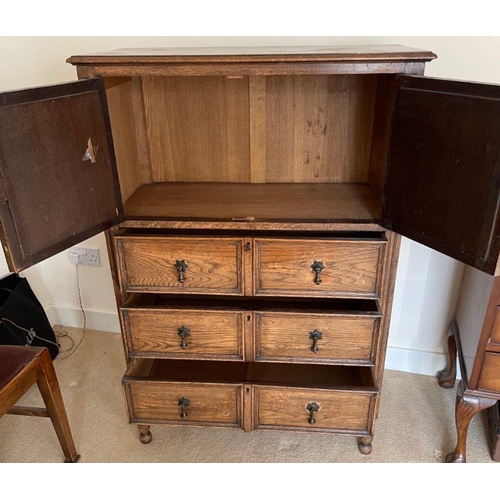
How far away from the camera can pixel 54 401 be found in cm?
135

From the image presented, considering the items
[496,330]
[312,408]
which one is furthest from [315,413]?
[496,330]

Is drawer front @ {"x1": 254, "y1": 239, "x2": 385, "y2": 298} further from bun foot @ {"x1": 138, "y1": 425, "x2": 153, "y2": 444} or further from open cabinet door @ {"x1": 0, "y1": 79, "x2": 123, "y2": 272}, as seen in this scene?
bun foot @ {"x1": 138, "y1": 425, "x2": 153, "y2": 444}

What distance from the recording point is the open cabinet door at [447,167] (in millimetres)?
859

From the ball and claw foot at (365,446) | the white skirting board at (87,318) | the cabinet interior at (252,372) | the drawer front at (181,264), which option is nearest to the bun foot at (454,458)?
the ball and claw foot at (365,446)

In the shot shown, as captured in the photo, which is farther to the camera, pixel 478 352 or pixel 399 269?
pixel 399 269

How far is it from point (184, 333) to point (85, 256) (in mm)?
779

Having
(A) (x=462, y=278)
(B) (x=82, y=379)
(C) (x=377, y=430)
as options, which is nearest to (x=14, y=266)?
(B) (x=82, y=379)

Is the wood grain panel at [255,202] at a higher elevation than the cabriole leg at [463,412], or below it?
higher

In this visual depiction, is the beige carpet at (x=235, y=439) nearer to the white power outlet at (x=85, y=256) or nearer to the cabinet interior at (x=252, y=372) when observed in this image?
the cabinet interior at (x=252, y=372)

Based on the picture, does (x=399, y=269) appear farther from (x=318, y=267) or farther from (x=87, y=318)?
(x=87, y=318)

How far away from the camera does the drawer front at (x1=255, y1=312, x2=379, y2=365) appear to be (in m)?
1.26

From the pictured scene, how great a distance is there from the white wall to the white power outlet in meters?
0.03

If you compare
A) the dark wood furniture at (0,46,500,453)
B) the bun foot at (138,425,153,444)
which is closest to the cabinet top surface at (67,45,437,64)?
the dark wood furniture at (0,46,500,453)

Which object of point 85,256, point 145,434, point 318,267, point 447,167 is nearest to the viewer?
point 447,167
